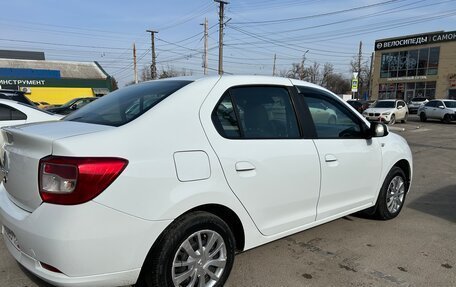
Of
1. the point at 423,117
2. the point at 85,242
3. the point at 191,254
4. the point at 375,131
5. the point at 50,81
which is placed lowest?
the point at 423,117

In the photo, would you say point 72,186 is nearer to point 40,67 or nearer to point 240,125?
point 240,125

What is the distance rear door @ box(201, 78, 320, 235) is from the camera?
300 cm

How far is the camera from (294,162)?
343 centimetres

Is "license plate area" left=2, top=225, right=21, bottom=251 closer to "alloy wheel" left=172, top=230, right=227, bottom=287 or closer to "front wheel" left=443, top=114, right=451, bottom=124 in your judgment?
"alloy wheel" left=172, top=230, right=227, bottom=287

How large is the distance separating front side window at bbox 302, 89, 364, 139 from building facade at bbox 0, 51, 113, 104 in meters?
43.5

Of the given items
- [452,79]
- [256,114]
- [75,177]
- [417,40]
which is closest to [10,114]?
[256,114]

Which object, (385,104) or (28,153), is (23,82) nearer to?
(385,104)

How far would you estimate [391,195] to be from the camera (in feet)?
16.2

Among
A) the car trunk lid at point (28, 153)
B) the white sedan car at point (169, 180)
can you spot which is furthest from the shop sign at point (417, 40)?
the car trunk lid at point (28, 153)

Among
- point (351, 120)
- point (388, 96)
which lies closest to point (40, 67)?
point (388, 96)

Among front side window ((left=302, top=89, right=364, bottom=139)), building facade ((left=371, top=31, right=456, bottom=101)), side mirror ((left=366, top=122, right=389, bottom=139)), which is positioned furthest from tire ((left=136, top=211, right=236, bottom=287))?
building facade ((left=371, top=31, right=456, bottom=101))

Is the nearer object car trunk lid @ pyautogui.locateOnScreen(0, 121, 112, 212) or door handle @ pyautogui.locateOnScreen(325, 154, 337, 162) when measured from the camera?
car trunk lid @ pyautogui.locateOnScreen(0, 121, 112, 212)

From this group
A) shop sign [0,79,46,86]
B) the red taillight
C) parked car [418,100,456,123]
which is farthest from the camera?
shop sign [0,79,46,86]

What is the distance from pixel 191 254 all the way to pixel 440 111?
88.5 ft
